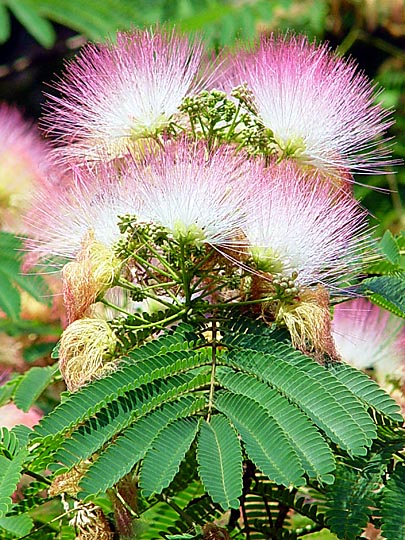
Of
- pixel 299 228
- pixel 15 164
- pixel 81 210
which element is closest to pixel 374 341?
pixel 299 228

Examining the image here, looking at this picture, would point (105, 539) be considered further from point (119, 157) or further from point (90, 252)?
point (119, 157)

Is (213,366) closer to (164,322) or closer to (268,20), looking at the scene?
(164,322)

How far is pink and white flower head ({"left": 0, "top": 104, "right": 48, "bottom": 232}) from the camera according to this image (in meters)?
2.58

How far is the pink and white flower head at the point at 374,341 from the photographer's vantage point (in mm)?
1734

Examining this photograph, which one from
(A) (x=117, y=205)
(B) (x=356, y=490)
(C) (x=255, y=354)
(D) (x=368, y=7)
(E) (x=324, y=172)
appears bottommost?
(B) (x=356, y=490)

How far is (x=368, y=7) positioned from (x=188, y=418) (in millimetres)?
3135

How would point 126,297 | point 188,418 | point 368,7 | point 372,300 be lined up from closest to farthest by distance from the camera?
point 188,418, point 126,297, point 372,300, point 368,7

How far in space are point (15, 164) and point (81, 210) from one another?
54.7 inches

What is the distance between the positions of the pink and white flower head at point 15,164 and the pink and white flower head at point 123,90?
1000 millimetres

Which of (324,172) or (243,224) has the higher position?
(324,172)

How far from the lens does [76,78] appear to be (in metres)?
1.50

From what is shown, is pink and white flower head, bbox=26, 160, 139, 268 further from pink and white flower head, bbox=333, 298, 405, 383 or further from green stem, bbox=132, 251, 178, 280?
pink and white flower head, bbox=333, 298, 405, 383

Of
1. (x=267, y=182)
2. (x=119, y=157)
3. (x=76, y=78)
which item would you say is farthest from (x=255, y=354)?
(x=76, y=78)

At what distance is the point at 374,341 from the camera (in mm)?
1784
